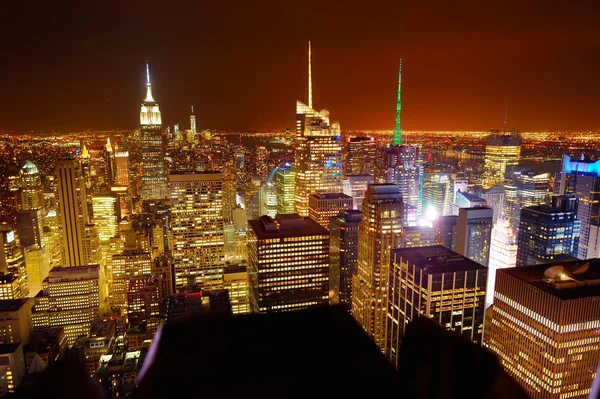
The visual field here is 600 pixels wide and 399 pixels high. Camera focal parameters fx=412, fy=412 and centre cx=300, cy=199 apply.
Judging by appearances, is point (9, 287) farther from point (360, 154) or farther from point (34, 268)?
point (360, 154)

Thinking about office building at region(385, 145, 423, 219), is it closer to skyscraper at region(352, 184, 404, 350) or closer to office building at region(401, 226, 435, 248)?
office building at region(401, 226, 435, 248)

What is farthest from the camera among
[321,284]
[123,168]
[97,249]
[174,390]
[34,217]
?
[123,168]

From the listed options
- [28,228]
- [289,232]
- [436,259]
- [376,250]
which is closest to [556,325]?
[436,259]

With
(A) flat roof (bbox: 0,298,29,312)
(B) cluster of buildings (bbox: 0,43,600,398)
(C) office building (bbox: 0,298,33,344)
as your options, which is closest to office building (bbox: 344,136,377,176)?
(B) cluster of buildings (bbox: 0,43,600,398)

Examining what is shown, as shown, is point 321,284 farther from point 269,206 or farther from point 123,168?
point 123,168

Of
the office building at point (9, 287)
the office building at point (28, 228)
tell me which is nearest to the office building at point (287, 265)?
the office building at point (9, 287)

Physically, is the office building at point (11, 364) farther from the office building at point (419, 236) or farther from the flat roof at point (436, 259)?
the office building at point (419, 236)

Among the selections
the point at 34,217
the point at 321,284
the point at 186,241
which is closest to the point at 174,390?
the point at 321,284
